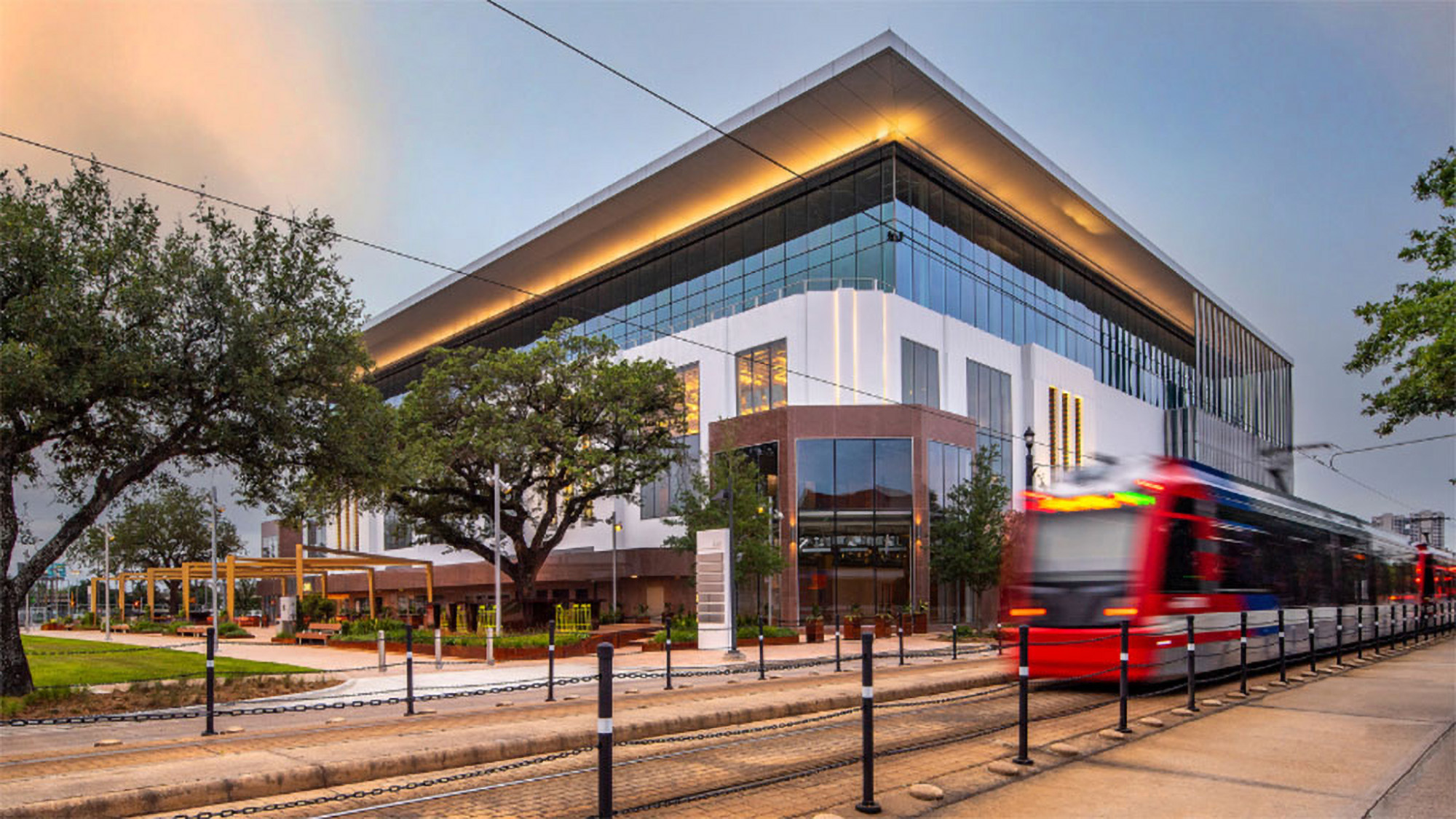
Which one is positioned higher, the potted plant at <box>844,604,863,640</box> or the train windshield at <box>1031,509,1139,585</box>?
the train windshield at <box>1031,509,1139,585</box>

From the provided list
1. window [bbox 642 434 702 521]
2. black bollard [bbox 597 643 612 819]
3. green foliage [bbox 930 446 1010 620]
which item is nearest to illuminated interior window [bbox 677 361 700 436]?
window [bbox 642 434 702 521]

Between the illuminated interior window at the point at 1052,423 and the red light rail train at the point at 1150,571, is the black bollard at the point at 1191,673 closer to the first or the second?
the red light rail train at the point at 1150,571

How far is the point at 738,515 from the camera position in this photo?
127 ft

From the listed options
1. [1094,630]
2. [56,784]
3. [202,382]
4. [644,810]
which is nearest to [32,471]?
[202,382]

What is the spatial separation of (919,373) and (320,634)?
91.1ft

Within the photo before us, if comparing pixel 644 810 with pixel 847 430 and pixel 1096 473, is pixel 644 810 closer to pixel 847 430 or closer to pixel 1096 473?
pixel 1096 473

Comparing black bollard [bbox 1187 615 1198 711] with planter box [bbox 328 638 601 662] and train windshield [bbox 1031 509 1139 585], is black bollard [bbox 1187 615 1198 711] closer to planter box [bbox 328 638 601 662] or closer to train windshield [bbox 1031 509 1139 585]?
train windshield [bbox 1031 509 1139 585]

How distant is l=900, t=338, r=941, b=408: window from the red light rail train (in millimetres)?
25952

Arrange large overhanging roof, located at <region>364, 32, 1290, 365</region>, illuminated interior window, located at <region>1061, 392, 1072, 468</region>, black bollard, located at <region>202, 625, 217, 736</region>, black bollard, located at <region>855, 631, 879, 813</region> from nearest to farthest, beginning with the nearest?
Answer: black bollard, located at <region>855, 631, 879, 813</region> → black bollard, located at <region>202, 625, 217, 736</region> → large overhanging roof, located at <region>364, 32, 1290, 365</region> → illuminated interior window, located at <region>1061, 392, 1072, 468</region>

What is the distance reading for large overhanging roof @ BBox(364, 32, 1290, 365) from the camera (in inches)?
1722

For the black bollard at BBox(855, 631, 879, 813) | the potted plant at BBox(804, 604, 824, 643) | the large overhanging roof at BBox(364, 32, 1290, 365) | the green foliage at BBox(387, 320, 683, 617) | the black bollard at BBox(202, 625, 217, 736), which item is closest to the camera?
the black bollard at BBox(855, 631, 879, 813)

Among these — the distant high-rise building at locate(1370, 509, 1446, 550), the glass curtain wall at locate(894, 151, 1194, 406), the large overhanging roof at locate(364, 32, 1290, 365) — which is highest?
the large overhanging roof at locate(364, 32, 1290, 365)

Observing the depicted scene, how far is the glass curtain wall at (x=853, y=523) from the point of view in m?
43.8

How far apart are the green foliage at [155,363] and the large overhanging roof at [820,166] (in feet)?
46.9
